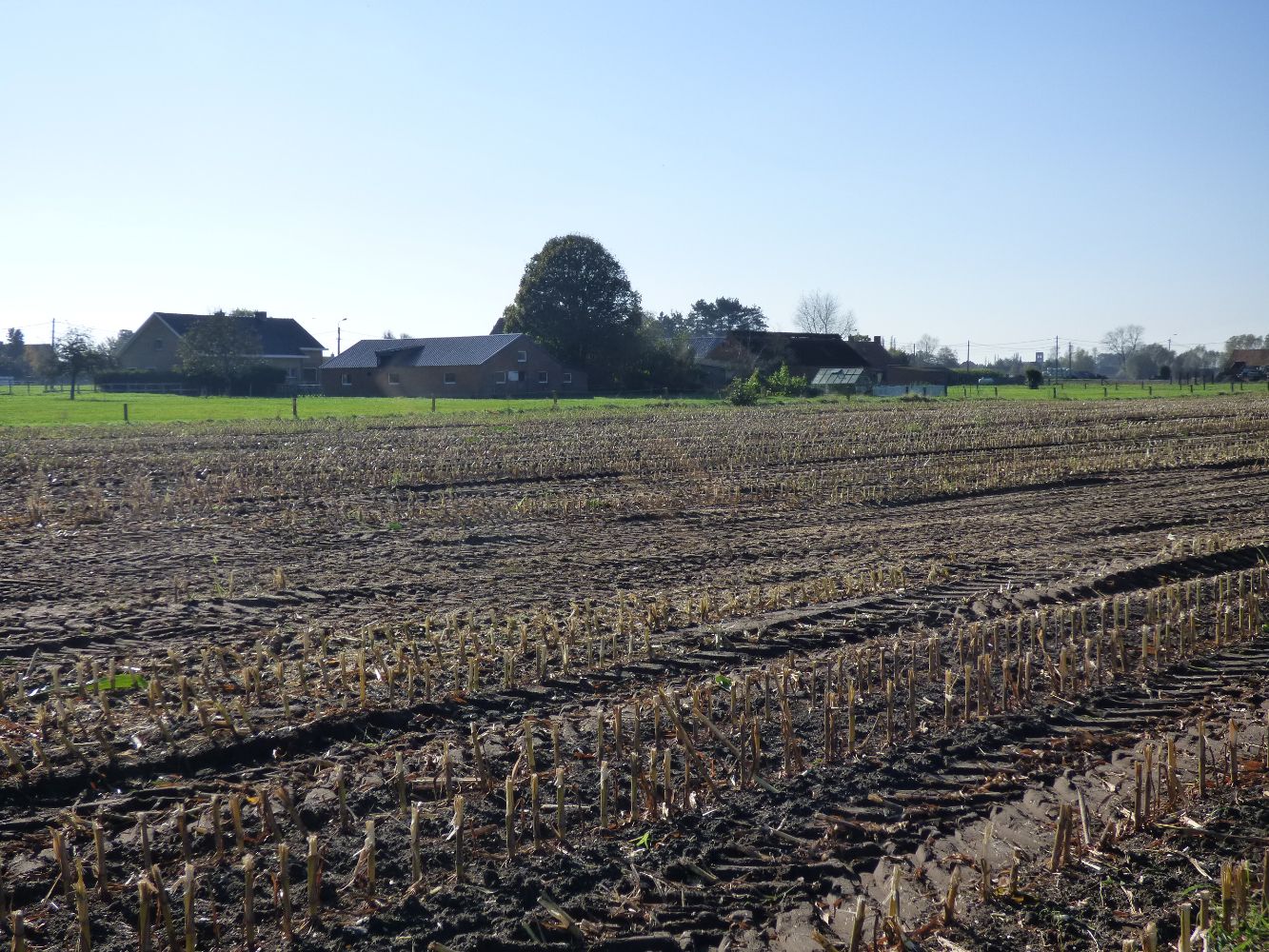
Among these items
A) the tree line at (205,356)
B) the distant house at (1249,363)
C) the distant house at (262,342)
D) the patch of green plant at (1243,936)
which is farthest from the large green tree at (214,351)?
the distant house at (1249,363)

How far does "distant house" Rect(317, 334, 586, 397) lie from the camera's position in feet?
225

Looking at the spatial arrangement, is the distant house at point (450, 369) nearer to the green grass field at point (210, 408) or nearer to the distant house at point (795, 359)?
the green grass field at point (210, 408)

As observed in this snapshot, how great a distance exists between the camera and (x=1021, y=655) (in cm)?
831

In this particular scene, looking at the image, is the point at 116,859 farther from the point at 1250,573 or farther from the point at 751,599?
the point at 1250,573

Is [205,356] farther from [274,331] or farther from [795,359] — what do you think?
[795,359]

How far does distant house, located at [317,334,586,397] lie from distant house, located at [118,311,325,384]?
300 inches

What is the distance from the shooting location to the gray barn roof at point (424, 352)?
6931 centimetres

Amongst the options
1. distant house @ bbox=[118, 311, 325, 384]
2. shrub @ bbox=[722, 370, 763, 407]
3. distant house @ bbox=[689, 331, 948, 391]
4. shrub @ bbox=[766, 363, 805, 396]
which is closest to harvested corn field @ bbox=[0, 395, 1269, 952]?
shrub @ bbox=[722, 370, 763, 407]

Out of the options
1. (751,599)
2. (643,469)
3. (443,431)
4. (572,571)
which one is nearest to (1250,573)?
(751,599)

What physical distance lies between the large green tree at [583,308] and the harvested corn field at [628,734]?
57716mm

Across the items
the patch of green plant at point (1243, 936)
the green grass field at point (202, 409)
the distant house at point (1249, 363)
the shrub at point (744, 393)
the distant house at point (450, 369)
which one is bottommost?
the patch of green plant at point (1243, 936)

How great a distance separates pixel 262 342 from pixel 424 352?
51.8ft

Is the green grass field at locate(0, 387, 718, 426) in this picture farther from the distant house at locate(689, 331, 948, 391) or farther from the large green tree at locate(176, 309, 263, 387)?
the distant house at locate(689, 331, 948, 391)

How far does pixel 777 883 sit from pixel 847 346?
8651cm
